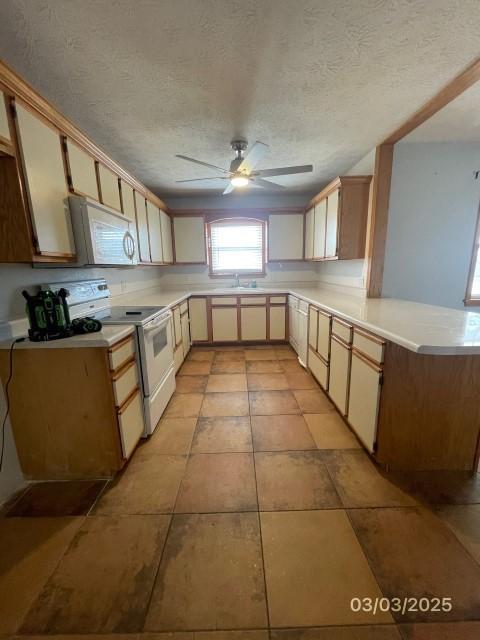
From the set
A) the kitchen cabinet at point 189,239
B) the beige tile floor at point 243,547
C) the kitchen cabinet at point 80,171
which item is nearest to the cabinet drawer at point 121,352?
the beige tile floor at point 243,547

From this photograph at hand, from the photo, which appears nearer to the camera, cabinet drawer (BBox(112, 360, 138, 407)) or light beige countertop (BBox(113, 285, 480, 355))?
light beige countertop (BBox(113, 285, 480, 355))

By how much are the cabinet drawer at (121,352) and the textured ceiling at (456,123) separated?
9.66 feet

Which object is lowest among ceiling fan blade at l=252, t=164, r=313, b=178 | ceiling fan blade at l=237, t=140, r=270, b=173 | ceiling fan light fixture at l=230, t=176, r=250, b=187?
ceiling fan light fixture at l=230, t=176, r=250, b=187

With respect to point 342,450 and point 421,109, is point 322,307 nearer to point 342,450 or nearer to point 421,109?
point 342,450

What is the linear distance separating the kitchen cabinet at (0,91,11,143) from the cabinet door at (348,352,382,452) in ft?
7.71

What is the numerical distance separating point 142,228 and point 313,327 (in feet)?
7.56

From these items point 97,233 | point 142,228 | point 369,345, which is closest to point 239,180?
point 142,228

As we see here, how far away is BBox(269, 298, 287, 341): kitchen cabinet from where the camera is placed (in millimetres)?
4074

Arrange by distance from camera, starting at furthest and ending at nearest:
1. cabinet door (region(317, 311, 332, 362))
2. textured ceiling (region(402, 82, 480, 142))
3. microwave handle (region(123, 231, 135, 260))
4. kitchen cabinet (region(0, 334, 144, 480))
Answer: cabinet door (region(317, 311, 332, 362))
microwave handle (region(123, 231, 135, 260))
textured ceiling (region(402, 82, 480, 142))
kitchen cabinet (region(0, 334, 144, 480))

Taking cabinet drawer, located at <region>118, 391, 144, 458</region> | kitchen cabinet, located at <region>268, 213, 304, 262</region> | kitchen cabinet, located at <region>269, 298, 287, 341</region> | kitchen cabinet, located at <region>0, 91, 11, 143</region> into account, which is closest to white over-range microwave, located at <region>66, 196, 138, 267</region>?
kitchen cabinet, located at <region>0, 91, 11, 143</region>

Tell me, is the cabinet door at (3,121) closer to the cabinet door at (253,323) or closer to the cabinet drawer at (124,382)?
the cabinet drawer at (124,382)

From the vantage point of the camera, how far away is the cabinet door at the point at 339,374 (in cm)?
210

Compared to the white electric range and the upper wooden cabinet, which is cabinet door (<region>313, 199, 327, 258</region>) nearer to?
the upper wooden cabinet

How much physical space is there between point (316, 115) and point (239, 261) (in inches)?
104
